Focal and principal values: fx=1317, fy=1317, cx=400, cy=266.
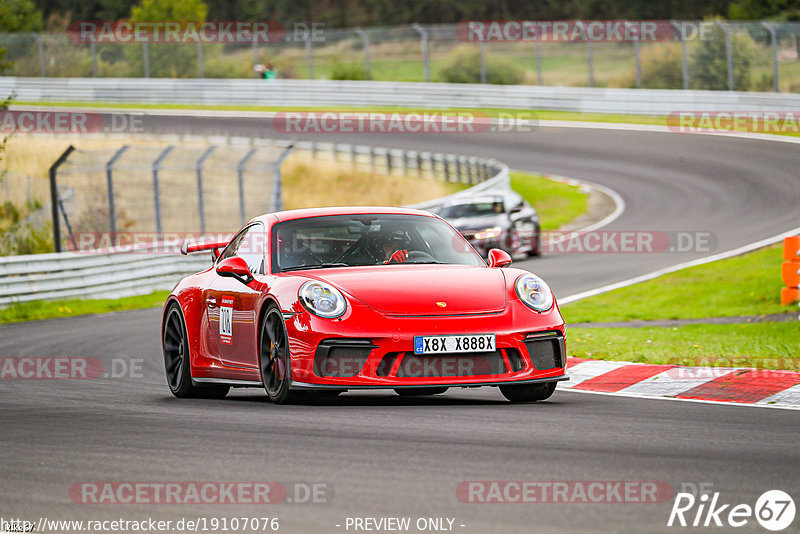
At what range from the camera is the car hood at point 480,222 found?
22844mm

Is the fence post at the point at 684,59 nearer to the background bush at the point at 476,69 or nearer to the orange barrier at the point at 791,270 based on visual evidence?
the background bush at the point at 476,69

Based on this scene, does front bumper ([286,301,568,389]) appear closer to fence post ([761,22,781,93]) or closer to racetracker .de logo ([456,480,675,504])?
racetracker .de logo ([456,480,675,504])

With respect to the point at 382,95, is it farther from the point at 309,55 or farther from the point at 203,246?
the point at 203,246

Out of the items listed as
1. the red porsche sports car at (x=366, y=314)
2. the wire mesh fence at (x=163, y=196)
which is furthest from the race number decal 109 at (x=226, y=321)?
the wire mesh fence at (x=163, y=196)

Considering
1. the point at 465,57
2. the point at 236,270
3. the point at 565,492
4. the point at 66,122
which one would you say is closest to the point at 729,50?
the point at 465,57

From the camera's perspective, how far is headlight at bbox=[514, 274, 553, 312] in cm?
823

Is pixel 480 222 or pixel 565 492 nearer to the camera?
pixel 565 492

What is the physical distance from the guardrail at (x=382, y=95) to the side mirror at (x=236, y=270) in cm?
3009

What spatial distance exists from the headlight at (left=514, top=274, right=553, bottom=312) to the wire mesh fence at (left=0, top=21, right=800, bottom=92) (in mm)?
30235

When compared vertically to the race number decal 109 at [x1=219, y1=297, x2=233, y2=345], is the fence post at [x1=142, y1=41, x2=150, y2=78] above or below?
below

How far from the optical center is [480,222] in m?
23.0

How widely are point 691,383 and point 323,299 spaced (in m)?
2.90

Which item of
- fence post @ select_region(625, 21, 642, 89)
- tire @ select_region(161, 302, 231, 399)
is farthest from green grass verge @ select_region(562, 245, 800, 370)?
fence post @ select_region(625, 21, 642, 89)

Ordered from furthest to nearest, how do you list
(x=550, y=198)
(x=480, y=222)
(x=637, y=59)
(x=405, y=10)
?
(x=405, y=10)
(x=637, y=59)
(x=550, y=198)
(x=480, y=222)
